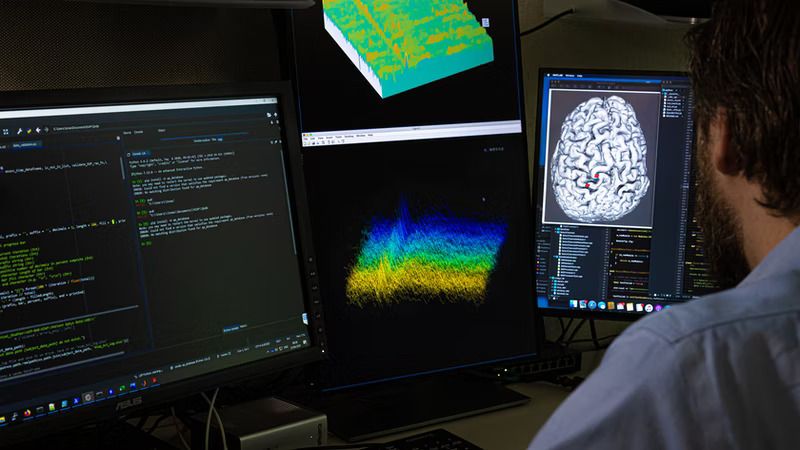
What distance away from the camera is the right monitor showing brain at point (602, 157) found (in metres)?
1.64

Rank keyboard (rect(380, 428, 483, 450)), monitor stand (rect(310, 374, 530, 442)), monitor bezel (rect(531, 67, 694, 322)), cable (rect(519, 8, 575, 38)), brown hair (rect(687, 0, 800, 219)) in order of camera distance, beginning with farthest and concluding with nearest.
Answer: cable (rect(519, 8, 575, 38)), monitor bezel (rect(531, 67, 694, 322)), monitor stand (rect(310, 374, 530, 442)), keyboard (rect(380, 428, 483, 450)), brown hair (rect(687, 0, 800, 219))

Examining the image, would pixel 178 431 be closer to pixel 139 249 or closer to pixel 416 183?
A: pixel 139 249

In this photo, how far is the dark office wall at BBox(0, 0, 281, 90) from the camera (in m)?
1.28

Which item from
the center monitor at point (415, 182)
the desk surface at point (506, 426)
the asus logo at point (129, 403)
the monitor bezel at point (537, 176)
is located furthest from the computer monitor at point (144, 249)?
the monitor bezel at point (537, 176)

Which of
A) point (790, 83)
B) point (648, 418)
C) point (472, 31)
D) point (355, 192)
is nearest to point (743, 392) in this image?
point (648, 418)

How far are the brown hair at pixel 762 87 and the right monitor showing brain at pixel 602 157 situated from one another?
69 cm

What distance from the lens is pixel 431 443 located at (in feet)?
4.22

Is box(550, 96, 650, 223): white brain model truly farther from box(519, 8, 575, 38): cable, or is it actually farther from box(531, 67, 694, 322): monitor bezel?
box(519, 8, 575, 38): cable

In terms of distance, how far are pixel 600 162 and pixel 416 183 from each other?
0.36m

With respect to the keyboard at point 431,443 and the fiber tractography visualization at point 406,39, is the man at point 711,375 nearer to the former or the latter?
the keyboard at point 431,443

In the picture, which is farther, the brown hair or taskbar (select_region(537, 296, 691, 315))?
taskbar (select_region(537, 296, 691, 315))

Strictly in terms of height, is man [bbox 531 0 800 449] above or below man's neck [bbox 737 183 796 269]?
below

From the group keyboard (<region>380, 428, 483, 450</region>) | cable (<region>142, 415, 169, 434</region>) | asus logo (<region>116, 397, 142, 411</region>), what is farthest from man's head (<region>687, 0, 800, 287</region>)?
cable (<region>142, 415, 169, 434</region>)

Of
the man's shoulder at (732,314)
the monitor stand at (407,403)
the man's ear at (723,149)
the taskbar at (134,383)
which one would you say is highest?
the man's ear at (723,149)
